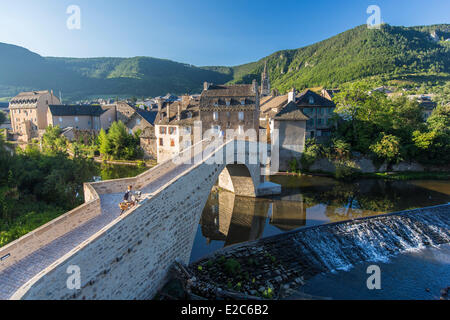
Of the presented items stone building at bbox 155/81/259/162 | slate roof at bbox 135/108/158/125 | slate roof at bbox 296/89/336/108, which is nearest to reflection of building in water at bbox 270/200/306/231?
stone building at bbox 155/81/259/162

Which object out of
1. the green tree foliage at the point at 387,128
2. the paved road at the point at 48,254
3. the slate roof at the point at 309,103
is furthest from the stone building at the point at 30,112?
the green tree foliage at the point at 387,128

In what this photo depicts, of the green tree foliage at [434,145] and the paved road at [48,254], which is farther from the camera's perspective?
the green tree foliage at [434,145]

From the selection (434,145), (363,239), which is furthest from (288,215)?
(434,145)

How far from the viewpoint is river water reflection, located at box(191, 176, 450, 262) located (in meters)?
19.2

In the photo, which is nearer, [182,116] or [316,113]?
[182,116]

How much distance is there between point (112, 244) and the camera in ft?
26.8

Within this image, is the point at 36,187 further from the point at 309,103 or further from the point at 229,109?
the point at 309,103

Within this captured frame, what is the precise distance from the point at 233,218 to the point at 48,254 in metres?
14.3

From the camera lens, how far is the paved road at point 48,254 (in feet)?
24.6

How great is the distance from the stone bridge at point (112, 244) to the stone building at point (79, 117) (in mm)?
44222

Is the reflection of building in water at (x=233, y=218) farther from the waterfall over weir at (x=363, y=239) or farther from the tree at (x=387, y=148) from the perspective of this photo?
the tree at (x=387, y=148)

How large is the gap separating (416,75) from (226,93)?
304 feet

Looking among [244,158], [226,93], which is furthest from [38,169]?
[226,93]

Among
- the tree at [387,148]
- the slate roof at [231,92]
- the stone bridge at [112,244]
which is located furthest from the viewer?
the tree at [387,148]
